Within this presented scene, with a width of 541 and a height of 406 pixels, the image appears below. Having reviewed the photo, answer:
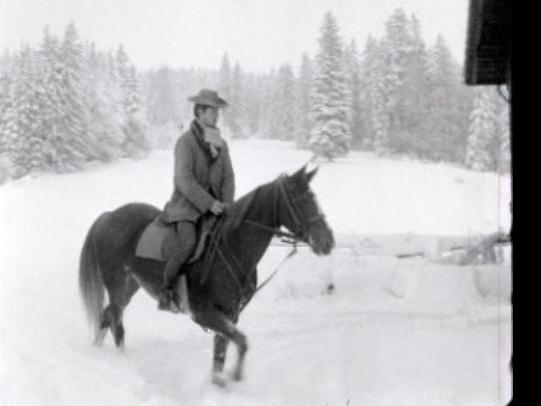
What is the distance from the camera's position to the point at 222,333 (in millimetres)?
3582

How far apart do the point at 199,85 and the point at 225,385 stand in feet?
5.50

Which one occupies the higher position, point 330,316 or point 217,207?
point 217,207

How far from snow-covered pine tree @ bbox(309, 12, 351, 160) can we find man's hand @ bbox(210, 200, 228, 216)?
59 cm

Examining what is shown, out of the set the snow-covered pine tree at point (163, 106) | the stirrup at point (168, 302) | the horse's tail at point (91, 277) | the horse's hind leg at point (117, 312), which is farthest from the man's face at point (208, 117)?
the horse's hind leg at point (117, 312)

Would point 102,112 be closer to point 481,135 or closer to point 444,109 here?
point 444,109

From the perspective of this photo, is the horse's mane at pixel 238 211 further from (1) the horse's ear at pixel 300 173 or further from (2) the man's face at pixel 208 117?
(2) the man's face at pixel 208 117

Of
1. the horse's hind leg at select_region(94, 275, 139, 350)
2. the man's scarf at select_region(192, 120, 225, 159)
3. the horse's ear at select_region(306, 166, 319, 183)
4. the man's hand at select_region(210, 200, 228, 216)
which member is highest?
the man's scarf at select_region(192, 120, 225, 159)

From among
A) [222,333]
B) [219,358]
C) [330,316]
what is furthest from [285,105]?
[219,358]

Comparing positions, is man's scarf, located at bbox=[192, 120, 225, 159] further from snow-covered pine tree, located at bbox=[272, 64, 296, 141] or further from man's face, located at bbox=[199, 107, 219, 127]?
snow-covered pine tree, located at bbox=[272, 64, 296, 141]

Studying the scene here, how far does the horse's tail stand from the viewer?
153 inches

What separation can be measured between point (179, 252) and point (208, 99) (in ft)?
2.89

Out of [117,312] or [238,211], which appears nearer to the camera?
[238,211]

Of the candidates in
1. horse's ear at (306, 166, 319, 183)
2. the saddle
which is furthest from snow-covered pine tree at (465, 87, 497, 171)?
the saddle

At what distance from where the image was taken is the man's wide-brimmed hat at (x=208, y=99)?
3.62 m
